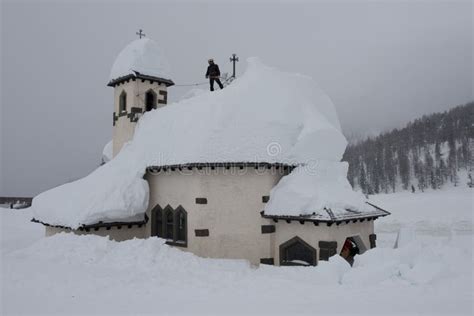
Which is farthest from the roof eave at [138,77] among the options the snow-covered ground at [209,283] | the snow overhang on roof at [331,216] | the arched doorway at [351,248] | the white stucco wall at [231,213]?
the arched doorway at [351,248]

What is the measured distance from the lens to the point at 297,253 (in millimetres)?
12688

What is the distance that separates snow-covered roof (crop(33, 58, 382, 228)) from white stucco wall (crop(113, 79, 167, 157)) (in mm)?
3588

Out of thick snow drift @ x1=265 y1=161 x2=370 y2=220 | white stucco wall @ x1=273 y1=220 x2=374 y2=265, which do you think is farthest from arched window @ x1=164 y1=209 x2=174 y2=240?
white stucco wall @ x1=273 y1=220 x2=374 y2=265

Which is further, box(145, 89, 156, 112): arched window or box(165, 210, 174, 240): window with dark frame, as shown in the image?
box(145, 89, 156, 112): arched window

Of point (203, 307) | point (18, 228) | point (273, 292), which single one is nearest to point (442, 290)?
point (273, 292)

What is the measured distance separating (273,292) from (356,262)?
11.0 feet

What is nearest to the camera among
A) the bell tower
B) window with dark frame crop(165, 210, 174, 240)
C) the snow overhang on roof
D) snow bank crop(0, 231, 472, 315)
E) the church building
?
snow bank crop(0, 231, 472, 315)

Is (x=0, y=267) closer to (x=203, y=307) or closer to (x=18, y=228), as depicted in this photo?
(x=203, y=307)

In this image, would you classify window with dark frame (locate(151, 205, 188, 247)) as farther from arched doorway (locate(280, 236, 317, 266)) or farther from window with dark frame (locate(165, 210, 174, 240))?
arched doorway (locate(280, 236, 317, 266))

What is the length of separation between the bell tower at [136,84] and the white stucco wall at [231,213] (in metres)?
7.97

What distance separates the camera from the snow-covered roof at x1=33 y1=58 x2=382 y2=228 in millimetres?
13031

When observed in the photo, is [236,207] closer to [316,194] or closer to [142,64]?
[316,194]

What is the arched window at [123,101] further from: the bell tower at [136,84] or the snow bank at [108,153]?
the snow bank at [108,153]

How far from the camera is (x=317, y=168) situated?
13.5 meters
